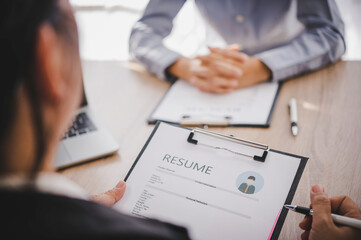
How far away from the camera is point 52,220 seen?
0.38 metres

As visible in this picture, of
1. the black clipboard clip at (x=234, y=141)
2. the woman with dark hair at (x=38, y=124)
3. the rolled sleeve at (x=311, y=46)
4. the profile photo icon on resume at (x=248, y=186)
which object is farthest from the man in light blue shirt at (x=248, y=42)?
the woman with dark hair at (x=38, y=124)

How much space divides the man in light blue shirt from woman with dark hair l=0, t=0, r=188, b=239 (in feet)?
2.20

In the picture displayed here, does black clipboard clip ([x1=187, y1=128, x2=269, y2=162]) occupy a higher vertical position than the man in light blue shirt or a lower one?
lower

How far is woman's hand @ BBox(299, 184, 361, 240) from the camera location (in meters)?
0.62

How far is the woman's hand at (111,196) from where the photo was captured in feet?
2.38

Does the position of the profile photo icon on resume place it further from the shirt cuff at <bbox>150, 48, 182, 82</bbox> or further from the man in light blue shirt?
the shirt cuff at <bbox>150, 48, 182, 82</bbox>

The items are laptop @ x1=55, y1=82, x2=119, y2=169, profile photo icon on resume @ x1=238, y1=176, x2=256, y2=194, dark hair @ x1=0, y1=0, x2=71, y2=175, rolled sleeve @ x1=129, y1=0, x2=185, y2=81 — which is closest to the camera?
dark hair @ x1=0, y1=0, x2=71, y2=175

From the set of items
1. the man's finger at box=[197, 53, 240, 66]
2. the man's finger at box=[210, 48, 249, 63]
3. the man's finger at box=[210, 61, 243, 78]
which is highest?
the man's finger at box=[210, 48, 249, 63]

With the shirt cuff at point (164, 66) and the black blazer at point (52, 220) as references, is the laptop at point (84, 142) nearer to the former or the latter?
the shirt cuff at point (164, 66)

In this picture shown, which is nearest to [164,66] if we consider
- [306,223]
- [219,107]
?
[219,107]

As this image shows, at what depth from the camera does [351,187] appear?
75cm

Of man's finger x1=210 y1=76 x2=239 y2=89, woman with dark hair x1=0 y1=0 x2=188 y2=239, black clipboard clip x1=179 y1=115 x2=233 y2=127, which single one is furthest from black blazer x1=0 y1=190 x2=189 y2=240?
man's finger x1=210 y1=76 x2=239 y2=89

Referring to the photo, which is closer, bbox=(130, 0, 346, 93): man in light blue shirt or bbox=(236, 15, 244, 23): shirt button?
bbox=(130, 0, 346, 93): man in light blue shirt

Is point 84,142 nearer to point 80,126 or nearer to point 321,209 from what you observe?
point 80,126
